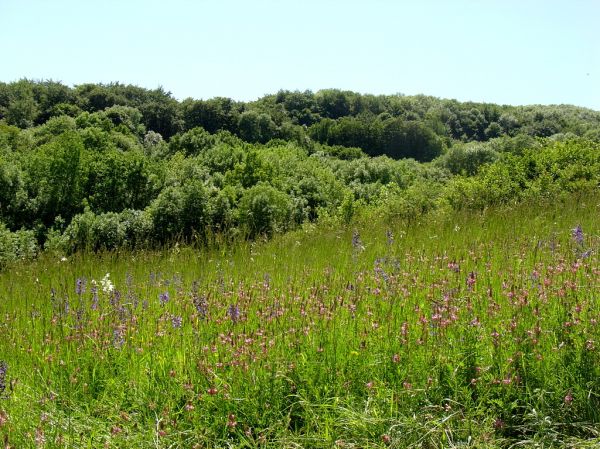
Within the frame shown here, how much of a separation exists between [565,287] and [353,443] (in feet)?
6.57

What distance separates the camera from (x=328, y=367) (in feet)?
10.4

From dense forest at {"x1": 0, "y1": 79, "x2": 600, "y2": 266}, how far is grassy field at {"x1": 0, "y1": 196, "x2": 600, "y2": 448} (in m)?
3.64

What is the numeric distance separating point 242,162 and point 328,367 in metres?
31.8

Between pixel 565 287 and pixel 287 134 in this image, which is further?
pixel 287 134

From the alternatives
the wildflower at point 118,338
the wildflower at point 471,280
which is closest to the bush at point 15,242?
the wildflower at point 118,338

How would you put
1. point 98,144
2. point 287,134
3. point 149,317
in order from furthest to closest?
point 287,134
point 98,144
point 149,317

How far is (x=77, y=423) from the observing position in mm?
2807

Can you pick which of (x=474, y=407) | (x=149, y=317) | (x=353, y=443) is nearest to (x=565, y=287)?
(x=474, y=407)

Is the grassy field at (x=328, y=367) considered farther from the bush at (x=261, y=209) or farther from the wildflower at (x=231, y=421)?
the bush at (x=261, y=209)

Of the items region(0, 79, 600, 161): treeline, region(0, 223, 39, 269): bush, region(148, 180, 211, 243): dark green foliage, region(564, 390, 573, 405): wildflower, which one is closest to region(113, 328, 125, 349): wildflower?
region(564, 390, 573, 405): wildflower

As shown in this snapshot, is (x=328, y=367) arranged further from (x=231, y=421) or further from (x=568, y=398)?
(x=568, y=398)

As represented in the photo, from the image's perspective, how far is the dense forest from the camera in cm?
1402

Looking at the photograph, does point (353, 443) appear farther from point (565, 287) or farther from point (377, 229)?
point (377, 229)

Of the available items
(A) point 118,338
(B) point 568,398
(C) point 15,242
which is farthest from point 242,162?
(B) point 568,398
